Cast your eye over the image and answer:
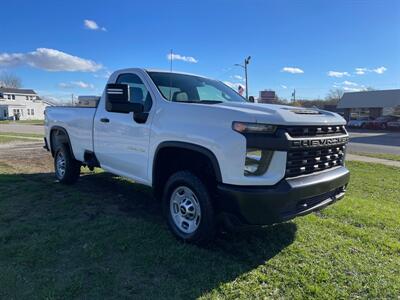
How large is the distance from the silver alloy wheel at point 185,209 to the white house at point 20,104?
2837 inches

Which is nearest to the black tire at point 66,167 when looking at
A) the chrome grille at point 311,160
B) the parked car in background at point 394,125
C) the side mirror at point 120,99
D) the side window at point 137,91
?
the side window at point 137,91

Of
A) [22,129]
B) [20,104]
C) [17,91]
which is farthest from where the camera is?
[17,91]

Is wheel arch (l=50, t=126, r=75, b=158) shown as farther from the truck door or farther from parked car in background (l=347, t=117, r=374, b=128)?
parked car in background (l=347, t=117, r=374, b=128)

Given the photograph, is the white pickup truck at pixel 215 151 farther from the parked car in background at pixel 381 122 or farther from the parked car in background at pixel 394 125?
the parked car in background at pixel 381 122

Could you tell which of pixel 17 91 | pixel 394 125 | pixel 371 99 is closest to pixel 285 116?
pixel 394 125

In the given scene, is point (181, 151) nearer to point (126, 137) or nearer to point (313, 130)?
point (126, 137)

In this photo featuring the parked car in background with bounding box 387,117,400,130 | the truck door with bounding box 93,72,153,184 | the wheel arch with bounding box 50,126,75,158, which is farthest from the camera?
the parked car in background with bounding box 387,117,400,130

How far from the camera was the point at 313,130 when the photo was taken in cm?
352

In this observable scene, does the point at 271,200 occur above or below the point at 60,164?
above

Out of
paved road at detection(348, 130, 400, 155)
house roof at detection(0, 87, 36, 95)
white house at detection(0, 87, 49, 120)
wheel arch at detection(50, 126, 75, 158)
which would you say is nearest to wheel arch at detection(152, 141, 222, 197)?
wheel arch at detection(50, 126, 75, 158)

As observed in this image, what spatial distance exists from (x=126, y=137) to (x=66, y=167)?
245 centimetres

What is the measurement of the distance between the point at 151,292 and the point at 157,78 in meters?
2.76

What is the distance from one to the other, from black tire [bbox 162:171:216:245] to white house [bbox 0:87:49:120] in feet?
236

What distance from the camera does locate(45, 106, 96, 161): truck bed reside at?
567 centimetres
